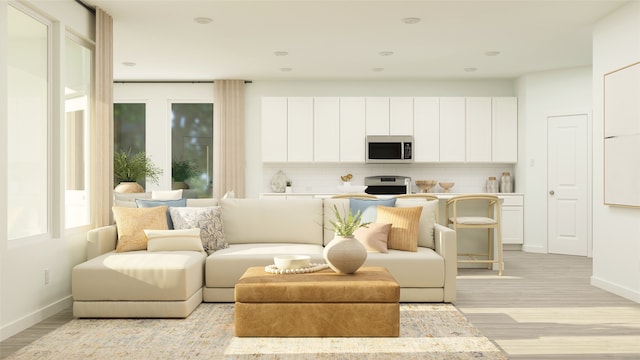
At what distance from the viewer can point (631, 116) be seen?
16.3ft

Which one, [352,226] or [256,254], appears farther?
[256,254]

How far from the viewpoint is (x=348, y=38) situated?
644 cm

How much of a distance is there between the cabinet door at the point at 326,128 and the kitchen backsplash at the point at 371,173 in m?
0.39

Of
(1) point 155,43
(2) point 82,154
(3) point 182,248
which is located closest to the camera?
(3) point 182,248

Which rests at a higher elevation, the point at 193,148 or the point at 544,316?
the point at 193,148

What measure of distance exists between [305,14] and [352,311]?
3.20 m

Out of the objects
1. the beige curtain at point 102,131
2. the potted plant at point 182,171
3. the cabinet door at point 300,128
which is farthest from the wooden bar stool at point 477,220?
the potted plant at point 182,171

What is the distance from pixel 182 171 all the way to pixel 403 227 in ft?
17.4

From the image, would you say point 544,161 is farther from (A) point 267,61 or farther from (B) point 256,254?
(B) point 256,254

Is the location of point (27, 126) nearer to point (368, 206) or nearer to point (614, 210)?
point (368, 206)

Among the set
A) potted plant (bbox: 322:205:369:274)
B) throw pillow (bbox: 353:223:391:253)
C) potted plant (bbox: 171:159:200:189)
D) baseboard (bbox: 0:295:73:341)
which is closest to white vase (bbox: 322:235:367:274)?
potted plant (bbox: 322:205:369:274)

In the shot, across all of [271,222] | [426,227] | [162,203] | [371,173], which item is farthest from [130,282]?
[371,173]

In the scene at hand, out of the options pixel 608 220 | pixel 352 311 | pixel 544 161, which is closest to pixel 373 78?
pixel 544 161

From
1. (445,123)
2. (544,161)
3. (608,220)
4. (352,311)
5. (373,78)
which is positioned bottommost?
(352,311)
